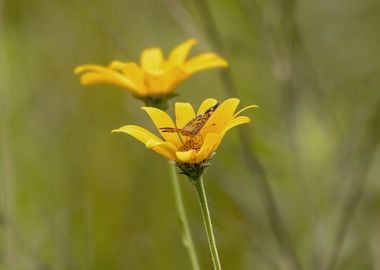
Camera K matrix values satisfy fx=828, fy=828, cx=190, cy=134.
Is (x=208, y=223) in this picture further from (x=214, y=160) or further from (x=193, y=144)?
(x=214, y=160)

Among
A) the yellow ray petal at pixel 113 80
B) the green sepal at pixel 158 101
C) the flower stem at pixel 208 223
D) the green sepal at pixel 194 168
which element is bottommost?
the flower stem at pixel 208 223

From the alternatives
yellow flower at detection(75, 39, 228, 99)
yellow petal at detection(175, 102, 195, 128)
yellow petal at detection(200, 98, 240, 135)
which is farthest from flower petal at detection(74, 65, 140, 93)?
yellow petal at detection(200, 98, 240, 135)

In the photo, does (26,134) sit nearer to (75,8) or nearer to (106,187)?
(106,187)

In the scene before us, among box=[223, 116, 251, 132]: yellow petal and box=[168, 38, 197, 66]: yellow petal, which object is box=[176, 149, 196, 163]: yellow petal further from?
box=[168, 38, 197, 66]: yellow petal

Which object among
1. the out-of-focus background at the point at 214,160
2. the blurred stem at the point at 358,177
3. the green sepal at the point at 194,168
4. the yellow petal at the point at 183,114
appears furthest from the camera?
the out-of-focus background at the point at 214,160

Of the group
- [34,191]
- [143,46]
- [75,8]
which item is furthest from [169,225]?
[75,8]

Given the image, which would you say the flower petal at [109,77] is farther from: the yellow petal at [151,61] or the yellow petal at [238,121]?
the yellow petal at [238,121]

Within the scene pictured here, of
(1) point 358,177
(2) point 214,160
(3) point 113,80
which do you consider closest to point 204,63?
(3) point 113,80

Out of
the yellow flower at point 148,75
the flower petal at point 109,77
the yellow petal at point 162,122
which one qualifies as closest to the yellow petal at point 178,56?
the yellow flower at point 148,75
